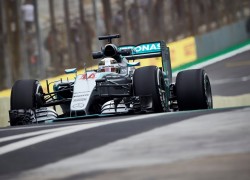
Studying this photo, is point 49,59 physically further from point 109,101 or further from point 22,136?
point 22,136

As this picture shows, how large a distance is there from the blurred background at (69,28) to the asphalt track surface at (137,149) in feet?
34.7

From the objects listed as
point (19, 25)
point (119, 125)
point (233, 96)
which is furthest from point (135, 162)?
point (233, 96)

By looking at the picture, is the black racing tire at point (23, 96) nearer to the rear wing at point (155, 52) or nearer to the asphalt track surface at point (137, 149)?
the rear wing at point (155, 52)

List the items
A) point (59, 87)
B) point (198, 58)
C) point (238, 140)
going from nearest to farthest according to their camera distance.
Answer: point (238, 140), point (59, 87), point (198, 58)

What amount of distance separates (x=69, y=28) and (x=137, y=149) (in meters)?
15.1

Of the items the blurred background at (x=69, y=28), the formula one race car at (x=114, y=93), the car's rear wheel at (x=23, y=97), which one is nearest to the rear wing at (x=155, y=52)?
the formula one race car at (x=114, y=93)

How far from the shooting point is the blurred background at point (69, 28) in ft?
64.4

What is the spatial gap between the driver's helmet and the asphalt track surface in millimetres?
4912

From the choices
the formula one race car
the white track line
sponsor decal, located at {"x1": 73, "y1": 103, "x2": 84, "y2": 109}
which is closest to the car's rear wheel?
the formula one race car

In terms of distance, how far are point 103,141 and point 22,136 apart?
1.54 metres

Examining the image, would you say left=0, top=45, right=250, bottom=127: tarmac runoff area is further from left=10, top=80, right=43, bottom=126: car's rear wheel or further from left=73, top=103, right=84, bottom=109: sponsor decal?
left=73, top=103, right=84, bottom=109: sponsor decal

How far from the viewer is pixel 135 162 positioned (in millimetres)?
6191

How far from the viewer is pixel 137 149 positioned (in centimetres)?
671

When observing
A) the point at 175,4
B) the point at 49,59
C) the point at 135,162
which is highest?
the point at 175,4
